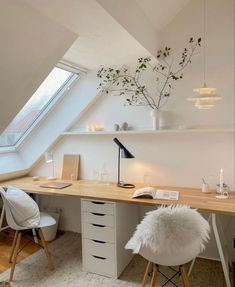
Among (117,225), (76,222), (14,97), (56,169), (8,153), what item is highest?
(14,97)

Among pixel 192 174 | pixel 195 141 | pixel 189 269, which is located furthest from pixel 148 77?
pixel 189 269

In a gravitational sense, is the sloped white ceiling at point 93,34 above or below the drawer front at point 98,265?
above

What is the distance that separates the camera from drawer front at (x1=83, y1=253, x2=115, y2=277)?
248cm

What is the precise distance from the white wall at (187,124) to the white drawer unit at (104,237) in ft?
2.26

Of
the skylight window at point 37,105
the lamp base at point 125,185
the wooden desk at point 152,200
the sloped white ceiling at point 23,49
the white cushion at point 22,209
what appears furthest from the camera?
the skylight window at point 37,105

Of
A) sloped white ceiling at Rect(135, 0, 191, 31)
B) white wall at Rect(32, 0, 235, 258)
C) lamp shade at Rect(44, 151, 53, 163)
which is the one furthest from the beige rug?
sloped white ceiling at Rect(135, 0, 191, 31)

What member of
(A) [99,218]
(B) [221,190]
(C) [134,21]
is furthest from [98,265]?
(C) [134,21]

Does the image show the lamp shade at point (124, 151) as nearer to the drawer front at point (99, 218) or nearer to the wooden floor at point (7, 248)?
the drawer front at point (99, 218)

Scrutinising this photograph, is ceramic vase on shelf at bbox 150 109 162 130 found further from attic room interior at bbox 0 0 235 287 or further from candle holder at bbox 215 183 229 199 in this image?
candle holder at bbox 215 183 229 199

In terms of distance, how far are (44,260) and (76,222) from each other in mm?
752

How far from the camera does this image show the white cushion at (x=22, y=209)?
2.46 m

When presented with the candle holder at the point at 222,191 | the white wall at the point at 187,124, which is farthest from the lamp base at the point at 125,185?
the candle holder at the point at 222,191

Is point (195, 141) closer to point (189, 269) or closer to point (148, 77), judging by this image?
point (148, 77)

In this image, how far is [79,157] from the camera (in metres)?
3.45
